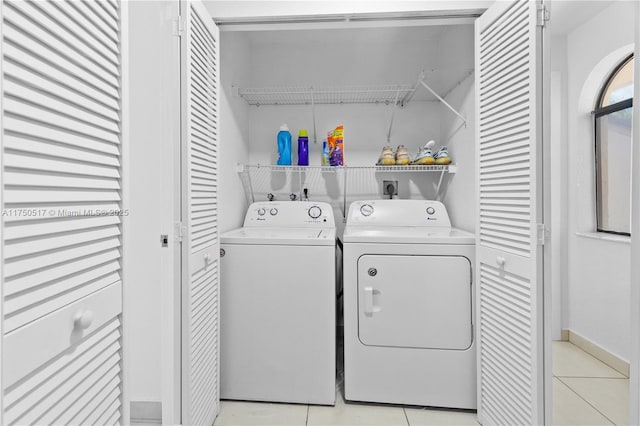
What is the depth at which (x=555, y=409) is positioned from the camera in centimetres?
144

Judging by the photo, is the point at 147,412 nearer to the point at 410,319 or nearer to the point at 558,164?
the point at 410,319

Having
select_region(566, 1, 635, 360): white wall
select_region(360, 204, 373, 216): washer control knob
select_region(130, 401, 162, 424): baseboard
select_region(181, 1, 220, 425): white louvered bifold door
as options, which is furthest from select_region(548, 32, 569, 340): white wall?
select_region(130, 401, 162, 424): baseboard

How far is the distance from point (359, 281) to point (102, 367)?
50.7 inches

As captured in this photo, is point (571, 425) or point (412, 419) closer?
point (571, 425)

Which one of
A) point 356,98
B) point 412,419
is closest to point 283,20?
point 356,98

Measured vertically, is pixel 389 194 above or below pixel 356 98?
below

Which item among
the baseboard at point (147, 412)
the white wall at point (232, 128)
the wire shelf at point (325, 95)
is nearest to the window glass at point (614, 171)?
the wire shelf at point (325, 95)

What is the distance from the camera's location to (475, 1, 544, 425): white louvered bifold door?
1.36 m

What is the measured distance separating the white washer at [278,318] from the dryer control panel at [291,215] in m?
0.48

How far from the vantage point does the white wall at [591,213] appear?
1172 millimetres

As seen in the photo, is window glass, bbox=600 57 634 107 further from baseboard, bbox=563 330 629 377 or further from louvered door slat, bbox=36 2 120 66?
louvered door slat, bbox=36 2 120 66

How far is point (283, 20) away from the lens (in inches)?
73.8

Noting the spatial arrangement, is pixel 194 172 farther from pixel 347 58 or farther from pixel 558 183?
pixel 347 58

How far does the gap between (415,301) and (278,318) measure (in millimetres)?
734
